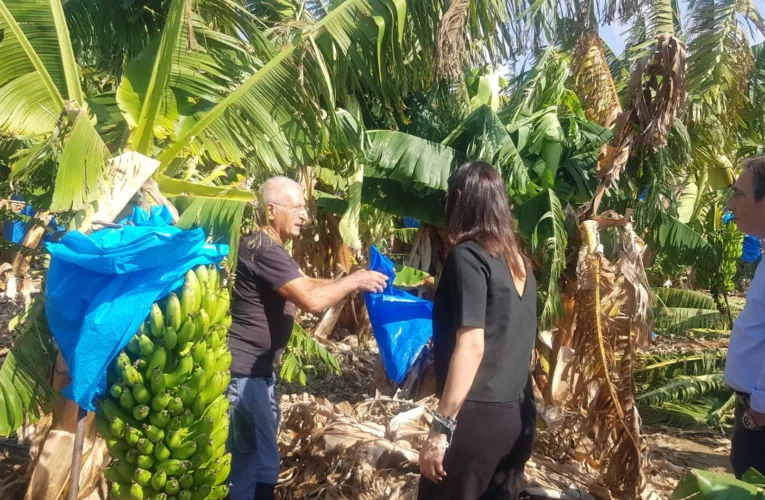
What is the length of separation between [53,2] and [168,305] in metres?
1.97

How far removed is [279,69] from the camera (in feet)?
11.5

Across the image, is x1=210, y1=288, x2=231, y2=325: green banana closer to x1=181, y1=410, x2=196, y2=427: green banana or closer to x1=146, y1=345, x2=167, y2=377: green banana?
x1=146, y1=345, x2=167, y2=377: green banana

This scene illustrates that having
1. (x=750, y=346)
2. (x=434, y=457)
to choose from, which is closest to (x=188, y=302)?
(x=434, y=457)

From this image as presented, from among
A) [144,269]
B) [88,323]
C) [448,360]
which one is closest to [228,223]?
[144,269]

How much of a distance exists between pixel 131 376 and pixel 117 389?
9 cm

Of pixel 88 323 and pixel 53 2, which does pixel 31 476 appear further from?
pixel 53 2

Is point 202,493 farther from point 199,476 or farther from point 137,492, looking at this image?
point 137,492

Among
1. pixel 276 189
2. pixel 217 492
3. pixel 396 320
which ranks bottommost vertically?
pixel 217 492

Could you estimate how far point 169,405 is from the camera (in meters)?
2.31

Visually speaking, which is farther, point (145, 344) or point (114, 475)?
point (114, 475)

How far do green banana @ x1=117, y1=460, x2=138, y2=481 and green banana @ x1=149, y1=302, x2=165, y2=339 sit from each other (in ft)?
1.64

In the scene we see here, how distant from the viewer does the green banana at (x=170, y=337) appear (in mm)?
2326

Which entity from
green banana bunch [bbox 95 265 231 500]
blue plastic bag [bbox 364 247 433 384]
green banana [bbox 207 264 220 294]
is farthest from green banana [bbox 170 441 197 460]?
blue plastic bag [bbox 364 247 433 384]

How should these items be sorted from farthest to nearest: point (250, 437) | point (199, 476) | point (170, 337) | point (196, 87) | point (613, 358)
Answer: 1. point (613, 358)
2. point (196, 87)
3. point (250, 437)
4. point (199, 476)
5. point (170, 337)
